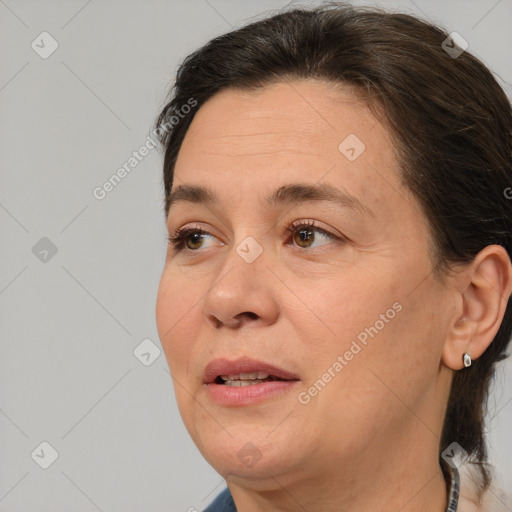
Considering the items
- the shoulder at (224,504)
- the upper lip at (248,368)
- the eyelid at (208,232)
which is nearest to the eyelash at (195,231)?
the eyelid at (208,232)

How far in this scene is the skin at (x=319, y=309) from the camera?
1970mm

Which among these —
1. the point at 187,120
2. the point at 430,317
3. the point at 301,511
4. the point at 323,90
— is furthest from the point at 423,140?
the point at 301,511

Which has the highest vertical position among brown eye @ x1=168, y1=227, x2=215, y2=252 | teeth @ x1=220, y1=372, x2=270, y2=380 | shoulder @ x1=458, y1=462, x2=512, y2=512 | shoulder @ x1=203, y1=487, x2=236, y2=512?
shoulder @ x1=458, y1=462, x2=512, y2=512

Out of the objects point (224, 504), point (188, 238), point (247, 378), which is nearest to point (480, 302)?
point (247, 378)

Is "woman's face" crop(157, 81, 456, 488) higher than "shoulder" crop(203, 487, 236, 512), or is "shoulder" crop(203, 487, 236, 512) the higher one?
"woman's face" crop(157, 81, 456, 488)

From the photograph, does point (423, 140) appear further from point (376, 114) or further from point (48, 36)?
point (48, 36)

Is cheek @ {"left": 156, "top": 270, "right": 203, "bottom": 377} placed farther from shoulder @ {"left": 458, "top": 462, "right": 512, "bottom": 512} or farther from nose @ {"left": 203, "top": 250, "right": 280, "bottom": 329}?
shoulder @ {"left": 458, "top": 462, "right": 512, "bottom": 512}

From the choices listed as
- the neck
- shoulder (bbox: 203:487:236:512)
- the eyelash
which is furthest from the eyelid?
shoulder (bbox: 203:487:236:512)

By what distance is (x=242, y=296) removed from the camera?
1958mm

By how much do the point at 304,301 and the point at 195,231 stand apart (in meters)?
0.40

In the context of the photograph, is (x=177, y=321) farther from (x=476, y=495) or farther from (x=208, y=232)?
(x=476, y=495)

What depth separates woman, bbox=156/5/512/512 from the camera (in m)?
1.98

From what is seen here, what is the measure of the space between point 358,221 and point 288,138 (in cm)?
25

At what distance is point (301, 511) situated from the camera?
212 centimetres
